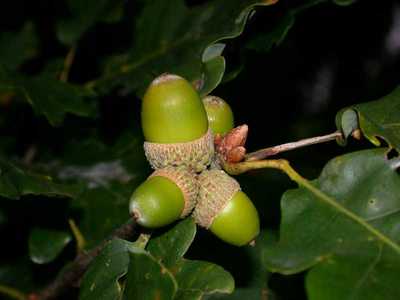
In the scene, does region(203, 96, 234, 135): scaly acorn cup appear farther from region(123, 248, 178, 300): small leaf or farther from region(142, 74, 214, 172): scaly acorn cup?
region(123, 248, 178, 300): small leaf

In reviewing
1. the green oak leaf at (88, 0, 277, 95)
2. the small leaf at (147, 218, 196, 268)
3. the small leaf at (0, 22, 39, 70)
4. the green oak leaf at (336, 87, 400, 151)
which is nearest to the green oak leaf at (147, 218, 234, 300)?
the small leaf at (147, 218, 196, 268)

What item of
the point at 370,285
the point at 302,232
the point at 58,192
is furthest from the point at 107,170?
the point at 370,285

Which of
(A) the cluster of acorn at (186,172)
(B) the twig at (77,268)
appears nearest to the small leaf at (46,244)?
(B) the twig at (77,268)

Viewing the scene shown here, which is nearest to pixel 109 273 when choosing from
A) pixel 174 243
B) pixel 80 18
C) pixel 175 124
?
pixel 174 243

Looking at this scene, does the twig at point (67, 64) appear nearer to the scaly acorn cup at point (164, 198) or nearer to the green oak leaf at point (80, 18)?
the green oak leaf at point (80, 18)

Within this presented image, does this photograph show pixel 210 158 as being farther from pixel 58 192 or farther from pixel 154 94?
pixel 58 192

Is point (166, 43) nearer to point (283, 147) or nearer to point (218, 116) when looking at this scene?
point (218, 116)
